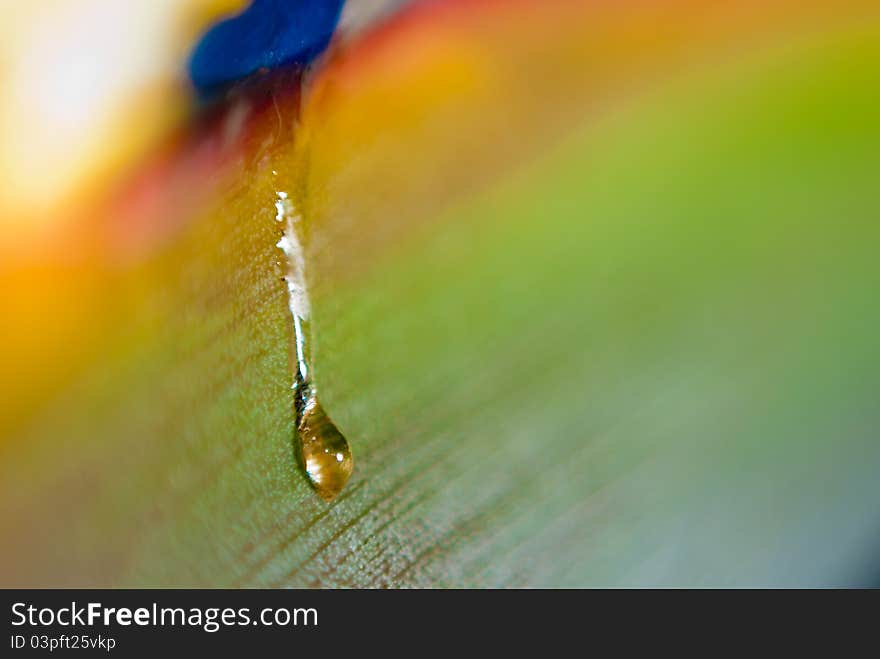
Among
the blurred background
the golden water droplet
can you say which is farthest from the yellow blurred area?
the golden water droplet

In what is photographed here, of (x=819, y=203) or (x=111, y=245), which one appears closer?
(x=111, y=245)

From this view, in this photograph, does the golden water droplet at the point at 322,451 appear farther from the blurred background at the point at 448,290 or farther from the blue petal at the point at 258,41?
the blue petal at the point at 258,41

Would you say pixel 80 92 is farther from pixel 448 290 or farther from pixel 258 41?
pixel 448 290

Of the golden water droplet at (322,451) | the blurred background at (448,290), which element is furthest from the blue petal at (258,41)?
the golden water droplet at (322,451)

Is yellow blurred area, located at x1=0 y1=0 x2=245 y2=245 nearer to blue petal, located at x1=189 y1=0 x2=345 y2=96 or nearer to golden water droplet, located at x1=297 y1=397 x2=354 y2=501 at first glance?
blue petal, located at x1=189 y1=0 x2=345 y2=96

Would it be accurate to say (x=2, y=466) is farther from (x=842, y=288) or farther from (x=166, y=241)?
(x=842, y=288)

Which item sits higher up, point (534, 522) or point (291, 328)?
point (291, 328)

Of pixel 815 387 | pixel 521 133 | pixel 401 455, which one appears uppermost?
pixel 521 133

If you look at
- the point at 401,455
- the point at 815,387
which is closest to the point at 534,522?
the point at 401,455
